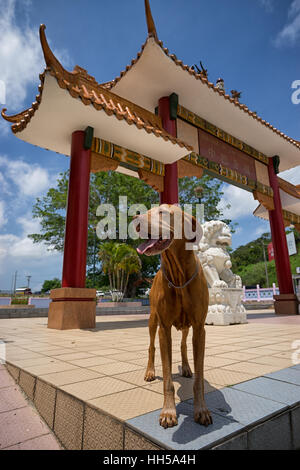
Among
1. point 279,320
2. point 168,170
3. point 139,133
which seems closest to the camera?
point 139,133

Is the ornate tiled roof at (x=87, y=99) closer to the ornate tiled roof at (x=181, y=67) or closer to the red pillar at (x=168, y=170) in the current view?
the red pillar at (x=168, y=170)

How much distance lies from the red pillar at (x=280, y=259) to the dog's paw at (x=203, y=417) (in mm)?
9779

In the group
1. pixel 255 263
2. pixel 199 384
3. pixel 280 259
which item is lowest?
pixel 199 384

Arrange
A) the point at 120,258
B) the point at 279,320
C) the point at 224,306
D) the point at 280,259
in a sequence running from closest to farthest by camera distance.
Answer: the point at 224,306
the point at 279,320
the point at 280,259
the point at 120,258

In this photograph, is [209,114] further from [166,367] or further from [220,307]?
[166,367]

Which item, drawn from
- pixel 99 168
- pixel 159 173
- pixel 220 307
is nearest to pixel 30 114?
pixel 99 168

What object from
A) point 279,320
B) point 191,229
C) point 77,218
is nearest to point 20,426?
point 191,229

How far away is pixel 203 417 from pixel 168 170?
640cm

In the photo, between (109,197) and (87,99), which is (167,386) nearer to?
(87,99)

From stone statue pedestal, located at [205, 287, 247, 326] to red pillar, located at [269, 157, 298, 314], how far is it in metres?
4.18

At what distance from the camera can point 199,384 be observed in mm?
1474

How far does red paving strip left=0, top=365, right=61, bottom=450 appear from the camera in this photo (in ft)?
5.18
